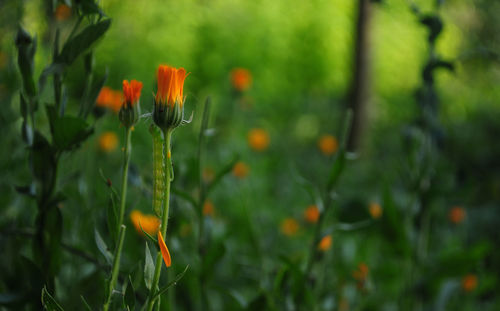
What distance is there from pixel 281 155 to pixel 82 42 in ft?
7.43

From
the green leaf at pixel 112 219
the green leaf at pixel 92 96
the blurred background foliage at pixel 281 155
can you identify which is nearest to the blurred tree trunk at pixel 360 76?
the blurred background foliage at pixel 281 155

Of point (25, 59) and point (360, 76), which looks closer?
point (25, 59)

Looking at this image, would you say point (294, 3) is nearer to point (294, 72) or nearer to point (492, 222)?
point (294, 72)

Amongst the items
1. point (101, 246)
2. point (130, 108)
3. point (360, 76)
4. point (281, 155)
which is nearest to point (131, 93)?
point (130, 108)

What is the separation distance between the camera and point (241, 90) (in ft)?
5.49

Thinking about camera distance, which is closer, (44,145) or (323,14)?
(44,145)

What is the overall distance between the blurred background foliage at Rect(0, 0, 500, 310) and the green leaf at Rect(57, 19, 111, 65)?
79 mm

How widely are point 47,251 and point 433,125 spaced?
0.59 meters

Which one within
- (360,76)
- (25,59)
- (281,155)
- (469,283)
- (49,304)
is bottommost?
(281,155)

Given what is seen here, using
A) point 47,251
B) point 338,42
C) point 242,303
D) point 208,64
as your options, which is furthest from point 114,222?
point 338,42

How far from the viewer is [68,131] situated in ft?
1.58

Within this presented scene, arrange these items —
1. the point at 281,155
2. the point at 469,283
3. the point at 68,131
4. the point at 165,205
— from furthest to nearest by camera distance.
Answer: the point at 281,155
the point at 469,283
the point at 68,131
the point at 165,205

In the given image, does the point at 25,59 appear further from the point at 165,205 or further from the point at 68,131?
the point at 165,205

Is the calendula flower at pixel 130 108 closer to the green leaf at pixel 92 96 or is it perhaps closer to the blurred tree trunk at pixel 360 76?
the green leaf at pixel 92 96
